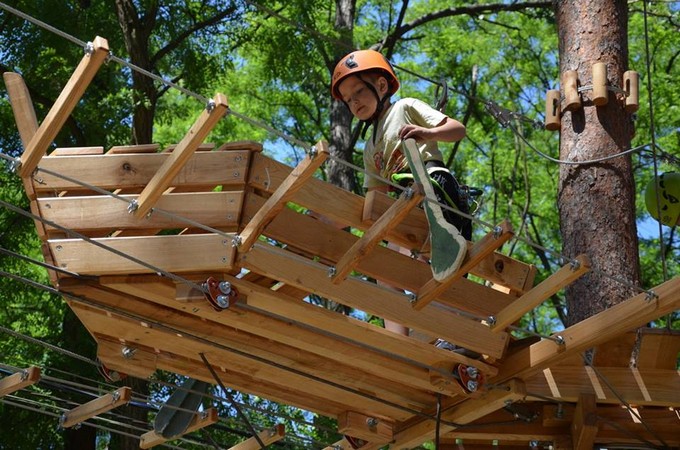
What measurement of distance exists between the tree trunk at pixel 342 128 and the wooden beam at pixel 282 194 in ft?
28.7

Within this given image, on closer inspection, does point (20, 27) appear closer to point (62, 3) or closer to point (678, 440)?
point (62, 3)

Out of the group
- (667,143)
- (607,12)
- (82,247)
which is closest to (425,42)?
(667,143)

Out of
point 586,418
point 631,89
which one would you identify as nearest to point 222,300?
point 586,418

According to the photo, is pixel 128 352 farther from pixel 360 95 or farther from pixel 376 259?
pixel 360 95

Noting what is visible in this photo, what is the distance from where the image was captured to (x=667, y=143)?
60.8 feet

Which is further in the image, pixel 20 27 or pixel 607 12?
pixel 20 27

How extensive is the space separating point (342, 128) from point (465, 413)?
913 cm

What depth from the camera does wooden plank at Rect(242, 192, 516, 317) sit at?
5.43 metres

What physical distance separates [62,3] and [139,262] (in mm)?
8188

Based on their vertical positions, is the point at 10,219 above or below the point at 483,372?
above

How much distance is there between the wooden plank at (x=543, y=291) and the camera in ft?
18.2

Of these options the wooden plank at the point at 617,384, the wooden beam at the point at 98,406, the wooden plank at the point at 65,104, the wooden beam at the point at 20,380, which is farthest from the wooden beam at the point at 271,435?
the wooden plank at the point at 65,104

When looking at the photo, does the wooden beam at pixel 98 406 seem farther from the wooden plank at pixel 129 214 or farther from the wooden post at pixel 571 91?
the wooden post at pixel 571 91

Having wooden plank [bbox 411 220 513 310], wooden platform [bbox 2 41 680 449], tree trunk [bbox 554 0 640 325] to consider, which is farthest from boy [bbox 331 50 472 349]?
tree trunk [bbox 554 0 640 325]
